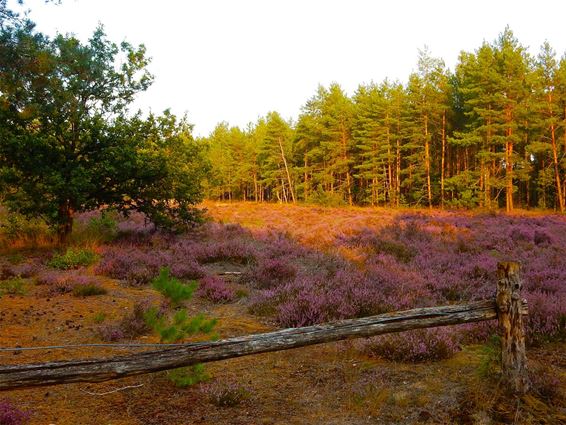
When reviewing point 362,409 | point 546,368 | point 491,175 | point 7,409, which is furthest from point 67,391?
point 491,175

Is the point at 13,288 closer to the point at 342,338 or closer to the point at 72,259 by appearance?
the point at 72,259

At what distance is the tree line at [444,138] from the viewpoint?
33.8 meters

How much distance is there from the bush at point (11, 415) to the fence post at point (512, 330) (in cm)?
497

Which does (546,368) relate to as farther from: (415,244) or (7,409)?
(415,244)

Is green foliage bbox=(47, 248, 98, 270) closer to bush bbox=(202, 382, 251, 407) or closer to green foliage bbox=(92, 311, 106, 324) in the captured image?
green foliage bbox=(92, 311, 106, 324)

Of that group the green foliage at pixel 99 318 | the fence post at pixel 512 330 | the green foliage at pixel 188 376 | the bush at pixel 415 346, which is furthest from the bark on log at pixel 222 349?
the green foliage at pixel 99 318

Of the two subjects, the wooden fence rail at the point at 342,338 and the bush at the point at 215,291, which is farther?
the bush at the point at 215,291

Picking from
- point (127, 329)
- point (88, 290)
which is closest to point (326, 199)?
point (88, 290)

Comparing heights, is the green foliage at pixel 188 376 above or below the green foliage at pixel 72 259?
below

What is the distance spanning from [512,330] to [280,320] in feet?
12.7

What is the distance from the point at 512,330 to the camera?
424cm

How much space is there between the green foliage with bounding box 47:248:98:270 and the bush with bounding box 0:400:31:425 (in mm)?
7217

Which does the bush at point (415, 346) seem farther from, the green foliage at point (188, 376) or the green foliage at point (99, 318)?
the green foliage at point (99, 318)

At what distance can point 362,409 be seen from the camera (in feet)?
14.1
